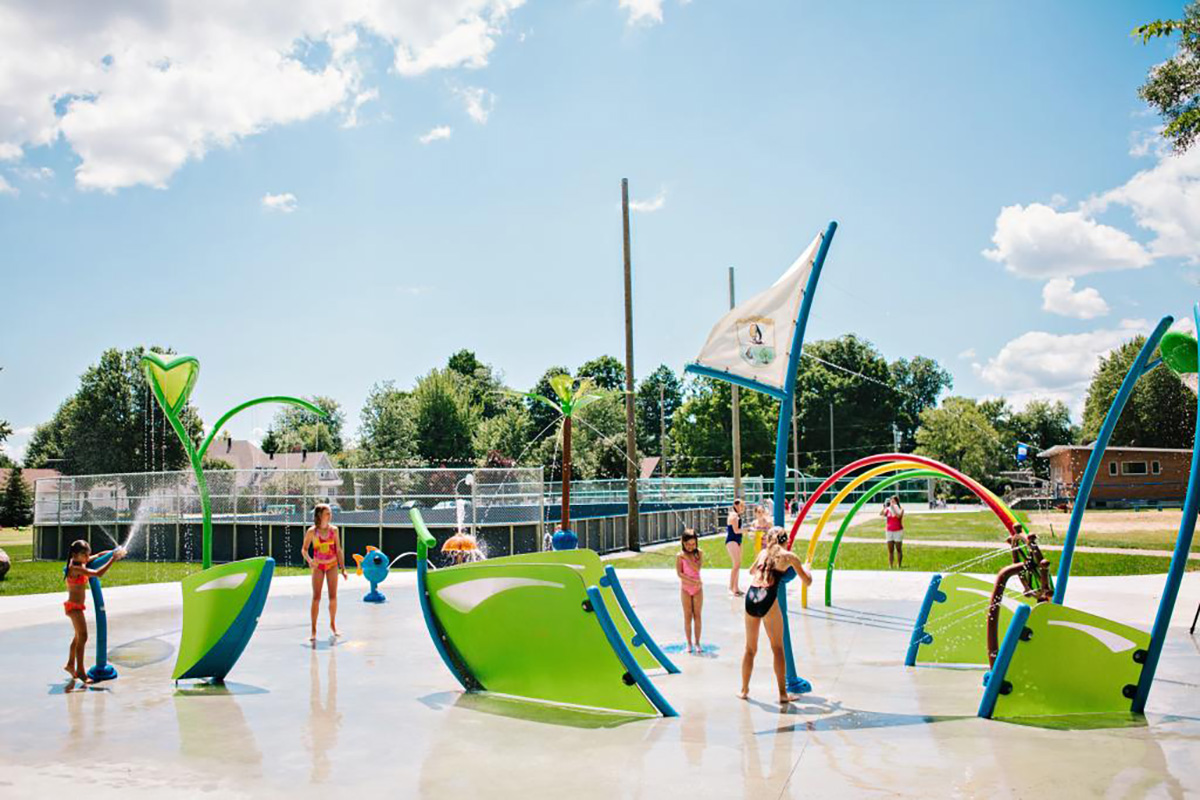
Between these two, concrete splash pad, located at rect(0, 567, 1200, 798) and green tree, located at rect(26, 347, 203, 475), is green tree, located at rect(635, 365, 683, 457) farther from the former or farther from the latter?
concrete splash pad, located at rect(0, 567, 1200, 798)

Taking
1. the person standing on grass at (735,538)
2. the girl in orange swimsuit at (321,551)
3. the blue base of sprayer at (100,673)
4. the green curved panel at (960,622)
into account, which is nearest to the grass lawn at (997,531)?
the person standing on grass at (735,538)

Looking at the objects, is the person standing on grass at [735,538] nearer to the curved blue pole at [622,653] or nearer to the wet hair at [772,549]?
the wet hair at [772,549]

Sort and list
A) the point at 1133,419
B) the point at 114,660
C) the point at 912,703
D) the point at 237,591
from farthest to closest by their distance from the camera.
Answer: the point at 1133,419 → the point at 114,660 → the point at 237,591 → the point at 912,703

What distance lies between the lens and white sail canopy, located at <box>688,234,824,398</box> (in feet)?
27.8

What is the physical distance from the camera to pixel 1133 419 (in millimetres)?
68750

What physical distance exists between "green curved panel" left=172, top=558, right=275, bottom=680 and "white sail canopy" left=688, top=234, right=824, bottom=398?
4.83 m

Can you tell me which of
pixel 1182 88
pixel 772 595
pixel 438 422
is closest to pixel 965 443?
pixel 438 422

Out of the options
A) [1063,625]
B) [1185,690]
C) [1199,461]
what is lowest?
[1185,690]

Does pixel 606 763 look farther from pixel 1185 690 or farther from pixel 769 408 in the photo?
pixel 769 408

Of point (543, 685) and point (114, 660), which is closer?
point (543, 685)

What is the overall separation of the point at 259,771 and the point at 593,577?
3751mm

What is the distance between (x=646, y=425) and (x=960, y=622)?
89.0 m

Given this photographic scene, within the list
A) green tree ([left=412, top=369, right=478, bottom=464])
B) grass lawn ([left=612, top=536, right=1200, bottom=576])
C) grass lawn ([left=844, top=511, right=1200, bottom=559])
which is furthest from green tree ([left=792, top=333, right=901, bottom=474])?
grass lawn ([left=612, top=536, right=1200, bottom=576])

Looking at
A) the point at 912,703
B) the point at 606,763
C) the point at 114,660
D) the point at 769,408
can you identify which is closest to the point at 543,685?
the point at 606,763
